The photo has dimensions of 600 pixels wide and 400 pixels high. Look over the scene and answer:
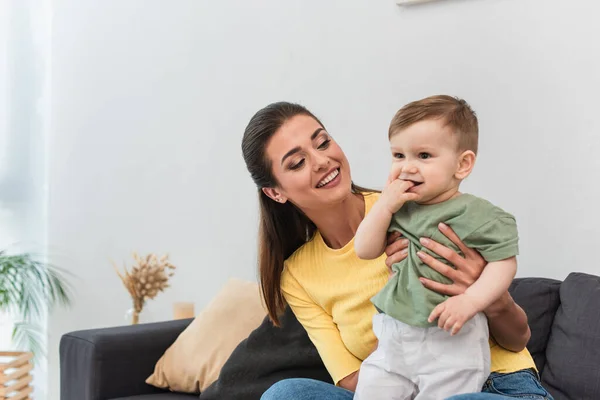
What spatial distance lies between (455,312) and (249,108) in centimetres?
206

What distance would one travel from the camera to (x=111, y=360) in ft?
9.00

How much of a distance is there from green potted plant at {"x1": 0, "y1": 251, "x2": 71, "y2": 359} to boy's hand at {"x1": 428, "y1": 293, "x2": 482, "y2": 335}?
9.39 ft

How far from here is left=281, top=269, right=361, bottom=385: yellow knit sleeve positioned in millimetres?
1972

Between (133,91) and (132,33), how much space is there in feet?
0.90

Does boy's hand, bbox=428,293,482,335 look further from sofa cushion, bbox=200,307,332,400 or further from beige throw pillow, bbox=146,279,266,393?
beige throw pillow, bbox=146,279,266,393

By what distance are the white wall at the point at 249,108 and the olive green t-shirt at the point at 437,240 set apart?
1005 millimetres

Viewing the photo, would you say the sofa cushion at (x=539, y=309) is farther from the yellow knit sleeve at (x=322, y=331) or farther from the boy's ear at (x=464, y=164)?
the boy's ear at (x=464, y=164)

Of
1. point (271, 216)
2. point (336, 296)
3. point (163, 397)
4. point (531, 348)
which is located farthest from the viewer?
point (163, 397)

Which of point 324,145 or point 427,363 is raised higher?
point 324,145

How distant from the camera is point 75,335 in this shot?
2.82 metres

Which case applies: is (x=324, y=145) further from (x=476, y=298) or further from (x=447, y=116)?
(x=476, y=298)

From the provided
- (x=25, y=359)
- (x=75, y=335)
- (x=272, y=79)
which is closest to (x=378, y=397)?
(x=75, y=335)

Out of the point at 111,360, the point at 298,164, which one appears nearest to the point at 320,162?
the point at 298,164

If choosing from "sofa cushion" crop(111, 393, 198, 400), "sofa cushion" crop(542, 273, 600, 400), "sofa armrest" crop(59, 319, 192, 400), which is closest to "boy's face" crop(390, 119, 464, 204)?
"sofa cushion" crop(542, 273, 600, 400)
